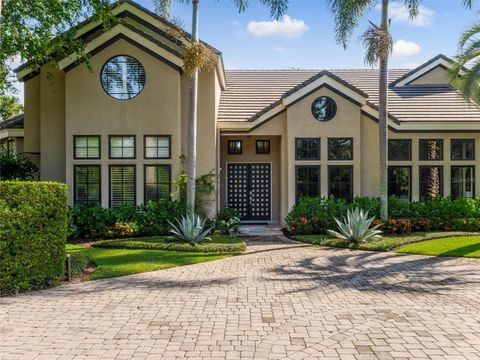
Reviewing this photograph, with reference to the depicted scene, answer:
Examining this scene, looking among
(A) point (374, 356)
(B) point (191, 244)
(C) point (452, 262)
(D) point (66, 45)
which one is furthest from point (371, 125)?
(A) point (374, 356)

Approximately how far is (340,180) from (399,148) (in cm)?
326

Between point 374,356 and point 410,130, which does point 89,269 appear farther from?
point 410,130

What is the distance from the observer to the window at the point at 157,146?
1645cm

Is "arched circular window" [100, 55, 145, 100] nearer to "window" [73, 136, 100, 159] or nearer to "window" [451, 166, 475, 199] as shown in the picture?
"window" [73, 136, 100, 159]

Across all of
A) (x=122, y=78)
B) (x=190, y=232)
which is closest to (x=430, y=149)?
(x=190, y=232)

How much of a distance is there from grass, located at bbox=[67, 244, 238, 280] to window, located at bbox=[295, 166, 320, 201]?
21.6ft

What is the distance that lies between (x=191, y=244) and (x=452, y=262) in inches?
296

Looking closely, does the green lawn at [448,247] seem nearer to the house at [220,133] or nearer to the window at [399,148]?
the house at [220,133]

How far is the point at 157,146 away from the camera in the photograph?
16484 mm

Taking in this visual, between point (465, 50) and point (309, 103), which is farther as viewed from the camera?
point (309, 103)

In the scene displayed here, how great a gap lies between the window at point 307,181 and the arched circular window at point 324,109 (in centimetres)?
216

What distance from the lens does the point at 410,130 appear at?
18203mm

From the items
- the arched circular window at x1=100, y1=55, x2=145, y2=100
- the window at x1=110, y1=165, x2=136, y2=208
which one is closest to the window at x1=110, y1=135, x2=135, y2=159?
the window at x1=110, y1=165, x2=136, y2=208

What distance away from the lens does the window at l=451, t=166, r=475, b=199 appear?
18.6 meters
